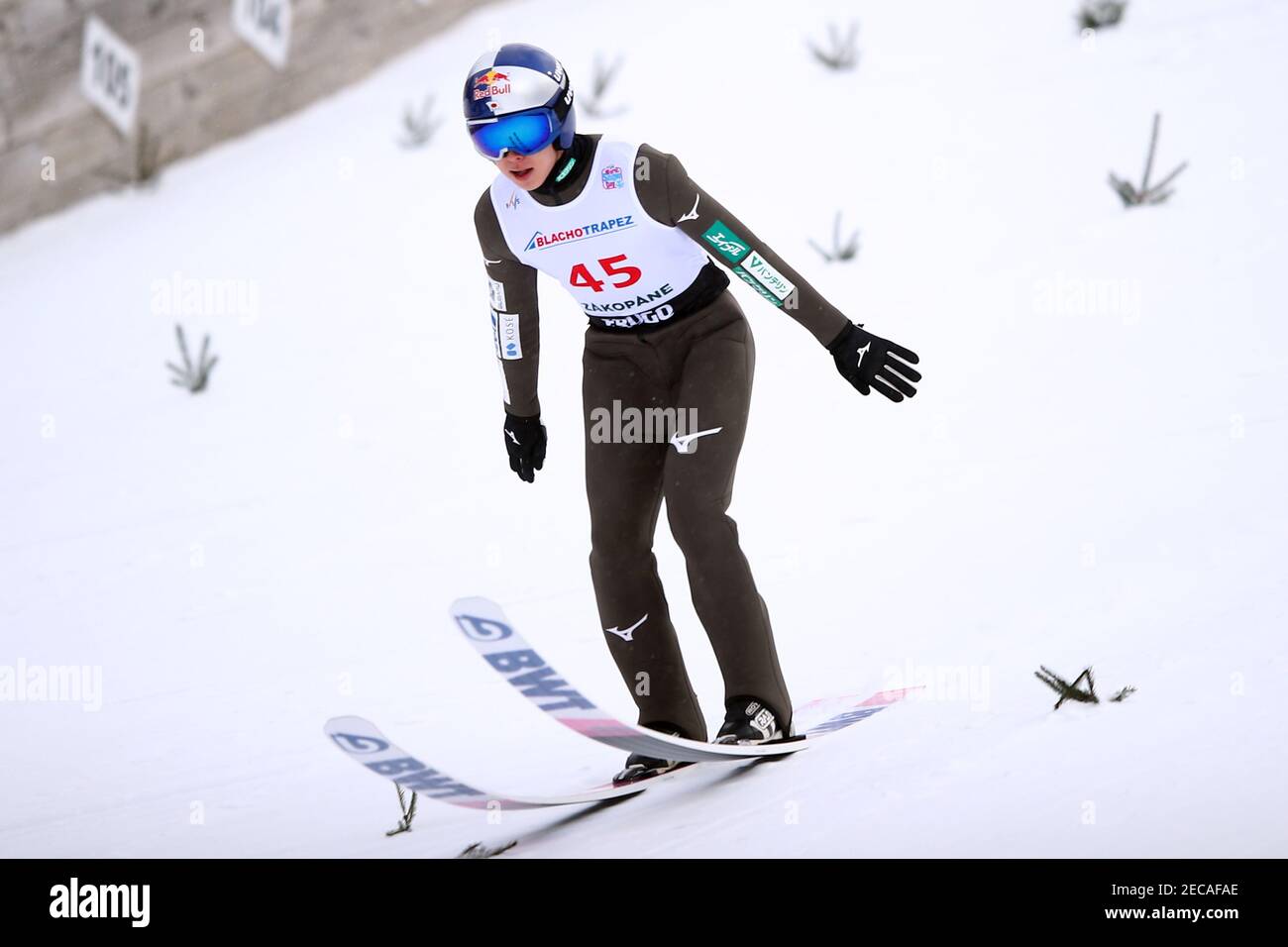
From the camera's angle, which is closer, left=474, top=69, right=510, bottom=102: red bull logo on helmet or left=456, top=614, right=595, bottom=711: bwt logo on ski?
left=456, top=614, right=595, bottom=711: bwt logo on ski

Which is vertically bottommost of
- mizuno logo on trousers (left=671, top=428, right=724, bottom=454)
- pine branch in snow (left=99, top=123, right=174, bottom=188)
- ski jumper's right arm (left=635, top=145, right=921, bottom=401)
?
mizuno logo on trousers (left=671, top=428, right=724, bottom=454)

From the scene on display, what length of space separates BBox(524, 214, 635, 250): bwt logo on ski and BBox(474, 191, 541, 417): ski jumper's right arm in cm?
20

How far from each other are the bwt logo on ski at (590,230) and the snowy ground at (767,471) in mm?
1326

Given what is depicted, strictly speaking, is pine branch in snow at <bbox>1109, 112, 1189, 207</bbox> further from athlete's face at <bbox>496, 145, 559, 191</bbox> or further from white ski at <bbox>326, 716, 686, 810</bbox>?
white ski at <bbox>326, 716, 686, 810</bbox>

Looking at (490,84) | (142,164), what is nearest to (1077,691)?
(490,84)

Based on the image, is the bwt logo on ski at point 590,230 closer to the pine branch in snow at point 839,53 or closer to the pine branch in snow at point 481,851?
the pine branch in snow at point 481,851

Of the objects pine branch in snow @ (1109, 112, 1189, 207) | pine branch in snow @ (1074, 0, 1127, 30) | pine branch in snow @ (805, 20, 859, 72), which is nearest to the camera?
pine branch in snow @ (1109, 112, 1189, 207)

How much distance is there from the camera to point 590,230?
3.31 meters

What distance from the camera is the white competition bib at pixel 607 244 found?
10.8ft

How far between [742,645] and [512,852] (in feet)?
2.39

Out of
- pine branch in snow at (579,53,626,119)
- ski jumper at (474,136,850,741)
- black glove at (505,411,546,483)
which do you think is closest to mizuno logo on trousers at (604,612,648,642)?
ski jumper at (474,136,850,741)

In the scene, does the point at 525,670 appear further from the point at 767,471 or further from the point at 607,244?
the point at 767,471

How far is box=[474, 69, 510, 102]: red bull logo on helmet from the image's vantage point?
3.19 m

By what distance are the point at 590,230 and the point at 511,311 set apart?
0.44 meters
